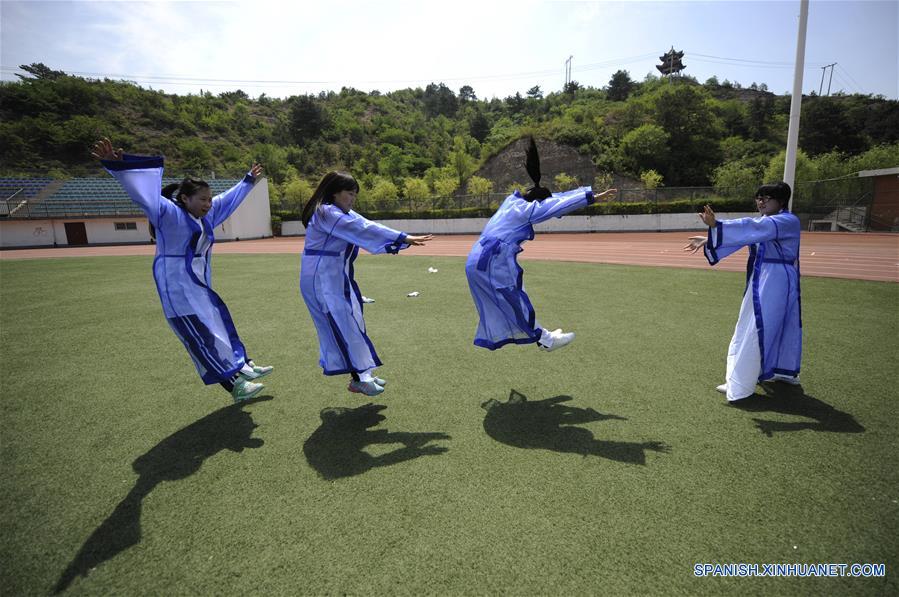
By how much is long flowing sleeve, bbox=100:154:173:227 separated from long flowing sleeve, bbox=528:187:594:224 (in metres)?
3.01

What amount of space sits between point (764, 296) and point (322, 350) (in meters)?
3.86

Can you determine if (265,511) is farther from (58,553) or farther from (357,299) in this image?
(357,299)

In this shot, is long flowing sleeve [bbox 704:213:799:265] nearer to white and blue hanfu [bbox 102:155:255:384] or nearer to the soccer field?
the soccer field

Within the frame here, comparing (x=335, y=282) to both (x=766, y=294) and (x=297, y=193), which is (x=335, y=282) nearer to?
(x=766, y=294)

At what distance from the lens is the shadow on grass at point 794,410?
3174 mm

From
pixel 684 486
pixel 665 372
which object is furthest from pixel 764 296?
pixel 684 486

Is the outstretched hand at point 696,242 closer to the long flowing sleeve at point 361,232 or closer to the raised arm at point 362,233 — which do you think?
the raised arm at point 362,233

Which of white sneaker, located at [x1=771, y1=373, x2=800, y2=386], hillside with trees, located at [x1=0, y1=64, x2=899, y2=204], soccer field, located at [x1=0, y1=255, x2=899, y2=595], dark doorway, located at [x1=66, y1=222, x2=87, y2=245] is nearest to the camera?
soccer field, located at [x1=0, y1=255, x2=899, y2=595]

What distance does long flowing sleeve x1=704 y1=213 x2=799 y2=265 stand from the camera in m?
3.55

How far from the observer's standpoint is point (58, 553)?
2115mm

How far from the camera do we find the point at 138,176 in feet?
11.0

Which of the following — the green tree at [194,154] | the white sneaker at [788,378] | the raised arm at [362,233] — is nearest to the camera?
the raised arm at [362,233]

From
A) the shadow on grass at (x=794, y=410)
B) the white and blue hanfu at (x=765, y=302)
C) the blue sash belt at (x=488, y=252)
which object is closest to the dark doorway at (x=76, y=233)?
the blue sash belt at (x=488, y=252)

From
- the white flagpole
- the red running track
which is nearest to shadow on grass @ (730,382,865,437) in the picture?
the white flagpole
